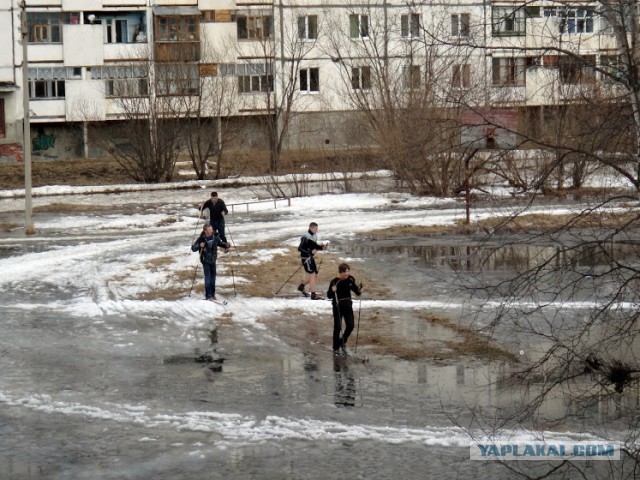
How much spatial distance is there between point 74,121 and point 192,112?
36.6 ft

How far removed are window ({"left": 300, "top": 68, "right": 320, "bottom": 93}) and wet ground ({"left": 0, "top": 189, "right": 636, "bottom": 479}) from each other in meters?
34.3

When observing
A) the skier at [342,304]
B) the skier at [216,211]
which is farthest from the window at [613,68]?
the skier at [216,211]

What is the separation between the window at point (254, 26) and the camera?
59688 mm

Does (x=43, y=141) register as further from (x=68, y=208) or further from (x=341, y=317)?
(x=341, y=317)

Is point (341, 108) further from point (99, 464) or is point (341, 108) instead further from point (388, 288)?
point (99, 464)

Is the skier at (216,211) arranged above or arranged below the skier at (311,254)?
above

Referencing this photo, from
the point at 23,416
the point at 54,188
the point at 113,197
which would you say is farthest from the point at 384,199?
the point at 23,416

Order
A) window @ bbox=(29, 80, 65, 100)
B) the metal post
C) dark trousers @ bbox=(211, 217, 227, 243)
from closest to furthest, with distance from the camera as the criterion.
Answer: dark trousers @ bbox=(211, 217, 227, 243)
the metal post
window @ bbox=(29, 80, 65, 100)

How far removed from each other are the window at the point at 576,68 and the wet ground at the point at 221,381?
10.5 feet

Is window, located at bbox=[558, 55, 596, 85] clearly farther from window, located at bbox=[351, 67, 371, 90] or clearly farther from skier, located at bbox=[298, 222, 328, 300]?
window, located at bbox=[351, 67, 371, 90]

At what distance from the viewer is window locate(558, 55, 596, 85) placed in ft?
A: 33.7

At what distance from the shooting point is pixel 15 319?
20.9 meters

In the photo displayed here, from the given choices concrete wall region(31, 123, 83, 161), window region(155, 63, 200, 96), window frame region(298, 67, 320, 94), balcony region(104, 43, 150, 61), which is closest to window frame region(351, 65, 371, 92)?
window region(155, 63, 200, 96)

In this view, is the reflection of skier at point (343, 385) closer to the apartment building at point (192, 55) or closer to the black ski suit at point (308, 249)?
the black ski suit at point (308, 249)
